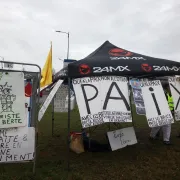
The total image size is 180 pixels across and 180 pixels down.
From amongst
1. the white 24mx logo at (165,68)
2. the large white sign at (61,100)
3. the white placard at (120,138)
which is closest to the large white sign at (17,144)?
the white placard at (120,138)

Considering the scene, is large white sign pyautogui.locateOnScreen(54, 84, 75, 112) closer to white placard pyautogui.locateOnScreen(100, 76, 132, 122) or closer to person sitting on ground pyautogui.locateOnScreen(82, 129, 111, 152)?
person sitting on ground pyautogui.locateOnScreen(82, 129, 111, 152)

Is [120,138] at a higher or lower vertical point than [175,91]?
lower

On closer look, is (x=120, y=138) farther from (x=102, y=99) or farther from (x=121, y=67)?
(x=121, y=67)

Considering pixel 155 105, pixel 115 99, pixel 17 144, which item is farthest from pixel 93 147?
pixel 17 144

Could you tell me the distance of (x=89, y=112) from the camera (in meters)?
Answer: 4.62

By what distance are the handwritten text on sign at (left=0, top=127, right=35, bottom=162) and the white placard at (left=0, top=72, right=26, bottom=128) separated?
16cm

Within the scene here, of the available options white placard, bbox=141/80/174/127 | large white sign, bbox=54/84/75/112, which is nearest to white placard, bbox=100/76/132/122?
white placard, bbox=141/80/174/127

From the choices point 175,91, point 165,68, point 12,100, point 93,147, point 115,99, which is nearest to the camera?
point 12,100

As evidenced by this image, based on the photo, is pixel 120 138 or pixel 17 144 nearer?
pixel 17 144

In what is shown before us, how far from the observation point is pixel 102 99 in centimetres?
480

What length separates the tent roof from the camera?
4.95 metres

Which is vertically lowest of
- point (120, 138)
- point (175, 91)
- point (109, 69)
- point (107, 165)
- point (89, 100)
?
point (107, 165)

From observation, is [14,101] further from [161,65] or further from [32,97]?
[161,65]

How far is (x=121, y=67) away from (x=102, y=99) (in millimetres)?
914
